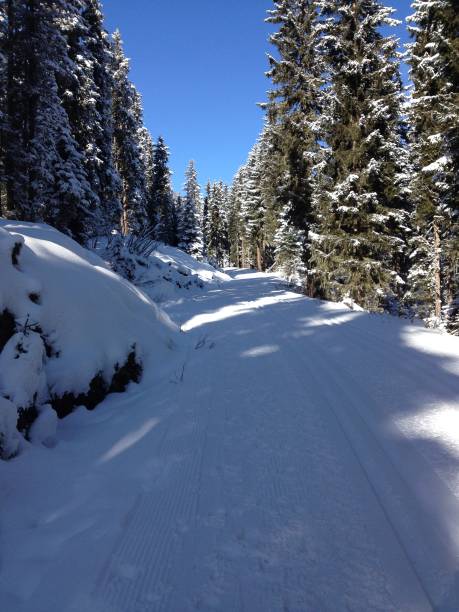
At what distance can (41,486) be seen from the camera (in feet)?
8.93

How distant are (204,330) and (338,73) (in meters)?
11.1

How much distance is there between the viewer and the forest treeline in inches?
453

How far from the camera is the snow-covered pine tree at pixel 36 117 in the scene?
11625 millimetres

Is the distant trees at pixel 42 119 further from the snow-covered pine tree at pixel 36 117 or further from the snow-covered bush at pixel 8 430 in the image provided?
the snow-covered bush at pixel 8 430

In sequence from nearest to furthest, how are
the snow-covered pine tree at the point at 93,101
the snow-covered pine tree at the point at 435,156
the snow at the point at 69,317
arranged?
the snow at the point at 69,317
the snow-covered pine tree at the point at 435,156
the snow-covered pine tree at the point at 93,101

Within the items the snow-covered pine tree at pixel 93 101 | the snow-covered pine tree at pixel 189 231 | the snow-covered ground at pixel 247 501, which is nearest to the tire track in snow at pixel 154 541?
the snow-covered ground at pixel 247 501

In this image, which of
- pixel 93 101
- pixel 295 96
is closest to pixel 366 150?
pixel 295 96

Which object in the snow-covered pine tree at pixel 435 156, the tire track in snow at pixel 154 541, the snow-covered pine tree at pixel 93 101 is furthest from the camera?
the snow-covered pine tree at pixel 93 101

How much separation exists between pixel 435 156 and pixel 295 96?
23.1ft

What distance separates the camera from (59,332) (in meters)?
4.11

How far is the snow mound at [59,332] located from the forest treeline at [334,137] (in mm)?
8275

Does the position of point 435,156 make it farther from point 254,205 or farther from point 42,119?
point 254,205

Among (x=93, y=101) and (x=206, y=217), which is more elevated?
(x=206, y=217)

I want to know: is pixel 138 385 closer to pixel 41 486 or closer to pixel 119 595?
pixel 41 486
